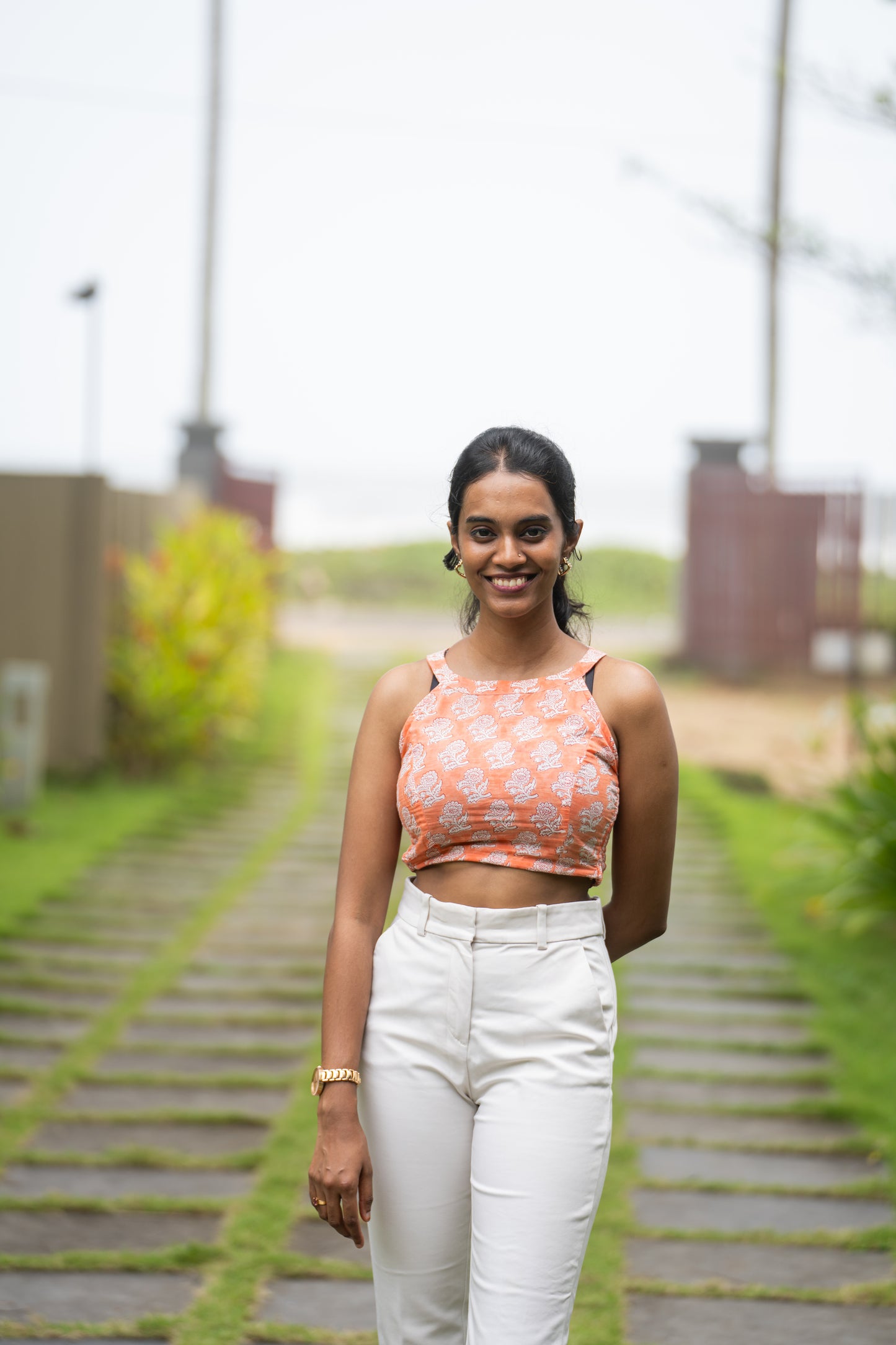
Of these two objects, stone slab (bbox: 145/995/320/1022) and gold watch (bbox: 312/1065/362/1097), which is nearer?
gold watch (bbox: 312/1065/362/1097)

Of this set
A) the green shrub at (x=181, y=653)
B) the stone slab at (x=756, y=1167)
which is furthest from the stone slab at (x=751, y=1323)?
the green shrub at (x=181, y=653)

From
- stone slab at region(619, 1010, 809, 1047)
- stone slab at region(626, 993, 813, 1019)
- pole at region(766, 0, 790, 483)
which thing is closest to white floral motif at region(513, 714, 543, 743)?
stone slab at region(619, 1010, 809, 1047)

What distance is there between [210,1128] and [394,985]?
2197mm

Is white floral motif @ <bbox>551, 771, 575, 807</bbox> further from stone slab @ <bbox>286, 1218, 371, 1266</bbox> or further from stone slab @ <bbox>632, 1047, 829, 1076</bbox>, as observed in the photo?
stone slab @ <bbox>632, 1047, 829, 1076</bbox>

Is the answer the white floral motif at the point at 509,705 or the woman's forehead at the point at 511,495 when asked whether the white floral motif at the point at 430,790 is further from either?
the woman's forehead at the point at 511,495

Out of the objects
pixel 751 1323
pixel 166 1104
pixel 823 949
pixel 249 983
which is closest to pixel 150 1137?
pixel 166 1104

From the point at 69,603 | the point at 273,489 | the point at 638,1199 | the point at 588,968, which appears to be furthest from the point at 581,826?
the point at 273,489

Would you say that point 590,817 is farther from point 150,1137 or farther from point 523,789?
point 150,1137

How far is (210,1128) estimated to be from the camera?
157 inches

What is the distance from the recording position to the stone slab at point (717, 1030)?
15.5 ft

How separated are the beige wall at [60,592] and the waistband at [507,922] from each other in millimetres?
6739

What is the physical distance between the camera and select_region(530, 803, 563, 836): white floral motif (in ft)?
6.63

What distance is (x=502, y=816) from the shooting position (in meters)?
2.03

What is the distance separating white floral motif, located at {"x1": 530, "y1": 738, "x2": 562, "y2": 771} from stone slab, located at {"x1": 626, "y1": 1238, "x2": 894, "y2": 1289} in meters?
1.60
